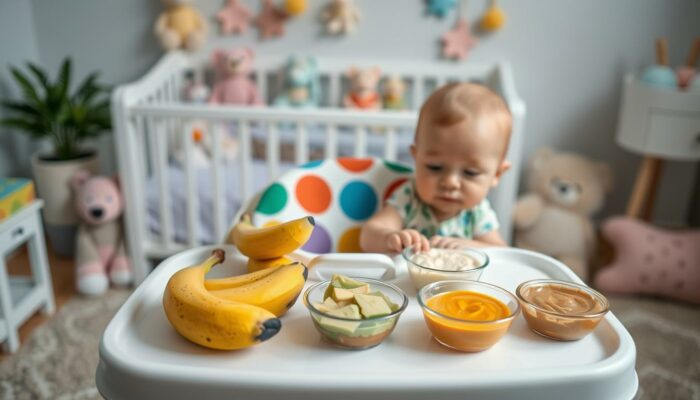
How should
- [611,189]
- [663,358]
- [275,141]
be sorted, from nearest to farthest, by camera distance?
1. [663,358]
2. [275,141]
3. [611,189]

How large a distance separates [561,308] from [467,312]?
0.13 meters

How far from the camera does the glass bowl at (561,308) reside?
2.60 ft

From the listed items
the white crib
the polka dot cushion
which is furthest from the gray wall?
the polka dot cushion

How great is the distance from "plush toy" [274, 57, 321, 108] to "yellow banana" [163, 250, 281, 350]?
6.22ft

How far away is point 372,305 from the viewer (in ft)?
2.56

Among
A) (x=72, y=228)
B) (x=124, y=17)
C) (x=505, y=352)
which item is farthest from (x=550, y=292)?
(x=124, y=17)

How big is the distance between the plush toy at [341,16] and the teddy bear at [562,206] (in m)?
0.97

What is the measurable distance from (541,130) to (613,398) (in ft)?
6.97

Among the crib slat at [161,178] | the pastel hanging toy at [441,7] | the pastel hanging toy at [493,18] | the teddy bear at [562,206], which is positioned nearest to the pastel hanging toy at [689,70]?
the teddy bear at [562,206]

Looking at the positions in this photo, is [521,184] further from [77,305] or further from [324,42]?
[77,305]

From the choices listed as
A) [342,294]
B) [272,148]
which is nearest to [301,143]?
[272,148]

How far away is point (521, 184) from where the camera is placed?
110 inches

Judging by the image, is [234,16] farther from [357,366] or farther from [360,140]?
[357,366]

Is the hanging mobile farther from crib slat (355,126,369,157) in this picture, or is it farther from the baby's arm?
the baby's arm
